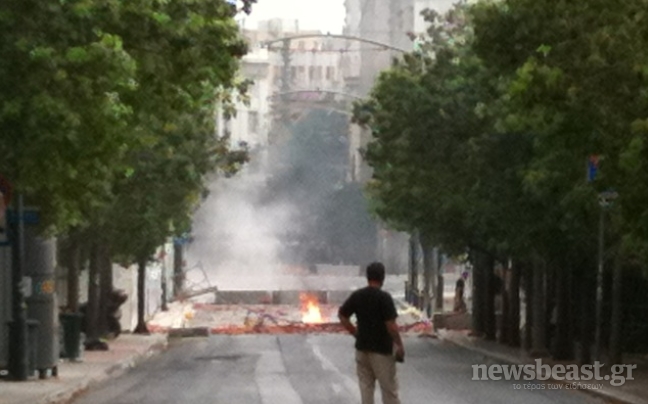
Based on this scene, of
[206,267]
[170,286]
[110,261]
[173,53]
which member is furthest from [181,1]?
[206,267]

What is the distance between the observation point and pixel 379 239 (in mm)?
180000

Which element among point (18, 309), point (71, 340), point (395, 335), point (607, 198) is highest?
point (607, 198)

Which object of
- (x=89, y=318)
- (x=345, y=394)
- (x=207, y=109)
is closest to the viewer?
(x=345, y=394)

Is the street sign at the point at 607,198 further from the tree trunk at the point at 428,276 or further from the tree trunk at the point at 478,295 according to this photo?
the tree trunk at the point at 428,276

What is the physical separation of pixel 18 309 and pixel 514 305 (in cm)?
2470

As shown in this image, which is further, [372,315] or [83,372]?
[83,372]

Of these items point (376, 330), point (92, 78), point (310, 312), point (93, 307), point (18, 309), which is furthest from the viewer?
point (310, 312)

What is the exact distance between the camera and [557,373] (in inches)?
1746

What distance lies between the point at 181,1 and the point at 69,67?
6.69ft

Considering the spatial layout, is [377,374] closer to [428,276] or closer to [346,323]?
[346,323]

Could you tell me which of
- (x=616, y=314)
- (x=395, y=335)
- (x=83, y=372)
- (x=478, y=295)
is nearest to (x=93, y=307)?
(x=478, y=295)

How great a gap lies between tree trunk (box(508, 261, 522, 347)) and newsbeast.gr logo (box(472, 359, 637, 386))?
412 inches

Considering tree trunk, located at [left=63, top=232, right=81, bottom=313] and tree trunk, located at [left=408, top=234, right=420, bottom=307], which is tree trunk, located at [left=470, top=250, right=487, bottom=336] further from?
tree trunk, located at [left=408, top=234, right=420, bottom=307]

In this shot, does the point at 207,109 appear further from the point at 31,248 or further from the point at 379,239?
the point at 379,239
